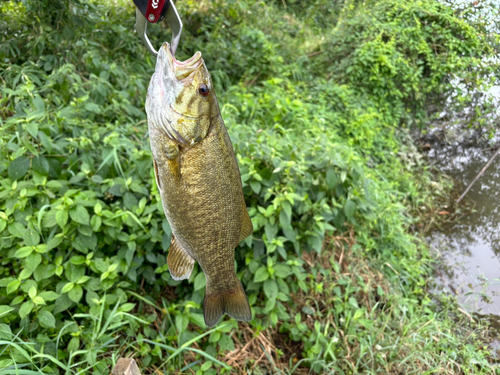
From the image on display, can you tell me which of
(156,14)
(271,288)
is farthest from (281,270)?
(156,14)

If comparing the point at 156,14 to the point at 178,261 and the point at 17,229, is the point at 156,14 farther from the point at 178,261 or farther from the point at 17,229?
the point at 17,229

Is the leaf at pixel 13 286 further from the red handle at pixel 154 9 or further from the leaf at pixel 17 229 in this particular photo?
the red handle at pixel 154 9

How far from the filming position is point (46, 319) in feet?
5.90

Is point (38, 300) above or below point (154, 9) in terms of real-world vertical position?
below

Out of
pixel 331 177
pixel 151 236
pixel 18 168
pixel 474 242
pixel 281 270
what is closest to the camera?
pixel 18 168

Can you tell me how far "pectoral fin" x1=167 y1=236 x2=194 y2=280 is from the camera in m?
1.13

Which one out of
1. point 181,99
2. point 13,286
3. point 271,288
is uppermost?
point 181,99

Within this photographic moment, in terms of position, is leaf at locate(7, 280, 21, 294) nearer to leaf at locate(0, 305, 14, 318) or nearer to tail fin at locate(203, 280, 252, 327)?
leaf at locate(0, 305, 14, 318)

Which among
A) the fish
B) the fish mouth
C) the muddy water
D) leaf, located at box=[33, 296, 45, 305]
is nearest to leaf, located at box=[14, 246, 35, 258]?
leaf, located at box=[33, 296, 45, 305]

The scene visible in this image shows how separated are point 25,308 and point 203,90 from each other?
161cm

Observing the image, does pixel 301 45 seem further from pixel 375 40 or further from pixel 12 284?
pixel 12 284

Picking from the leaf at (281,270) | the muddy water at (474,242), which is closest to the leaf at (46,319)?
the leaf at (281,270)

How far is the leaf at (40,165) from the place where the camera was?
82.5 inches

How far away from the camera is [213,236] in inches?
44.5
